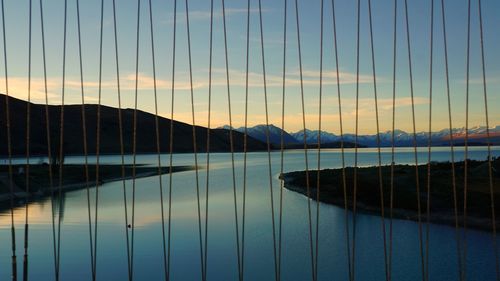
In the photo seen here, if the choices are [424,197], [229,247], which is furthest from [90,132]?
[229,247]

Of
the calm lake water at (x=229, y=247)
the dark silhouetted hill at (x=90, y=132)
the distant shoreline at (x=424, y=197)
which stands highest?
the dark silhouetted hill at (x=90, y=132)

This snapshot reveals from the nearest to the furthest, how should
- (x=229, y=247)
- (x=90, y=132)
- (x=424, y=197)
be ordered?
1. (x=229, y=247)
2. (x=424, y=197)
3. (x=90, y=132)

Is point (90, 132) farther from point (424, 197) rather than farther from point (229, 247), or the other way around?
point (229, 247)

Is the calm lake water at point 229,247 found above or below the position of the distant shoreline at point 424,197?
below

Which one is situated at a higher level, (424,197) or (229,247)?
(424,197)

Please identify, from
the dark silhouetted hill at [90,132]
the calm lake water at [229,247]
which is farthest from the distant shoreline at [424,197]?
the dark silhouetted hill at [90,132]

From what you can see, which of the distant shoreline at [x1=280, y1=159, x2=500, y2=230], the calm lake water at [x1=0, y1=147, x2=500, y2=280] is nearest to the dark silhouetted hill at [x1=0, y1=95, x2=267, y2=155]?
the distant shoreline at [x1=280, y1=159, x2=500, y2=230]

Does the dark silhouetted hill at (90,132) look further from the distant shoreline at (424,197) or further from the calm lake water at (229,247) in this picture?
the calm lake water at (229,247)

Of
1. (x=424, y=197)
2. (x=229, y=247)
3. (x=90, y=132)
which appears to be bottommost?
(x=229, y=247)

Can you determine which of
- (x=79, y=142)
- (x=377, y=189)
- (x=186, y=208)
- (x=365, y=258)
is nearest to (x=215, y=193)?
(x=186, y=208)

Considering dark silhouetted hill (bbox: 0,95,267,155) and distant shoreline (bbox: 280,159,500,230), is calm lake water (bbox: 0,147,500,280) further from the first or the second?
dark silhouetted hill (bbox: 0,95,267,155)

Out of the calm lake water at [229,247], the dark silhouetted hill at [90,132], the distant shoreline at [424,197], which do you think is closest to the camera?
the calm lake water at [229,247]

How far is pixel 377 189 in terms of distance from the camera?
29891 mm

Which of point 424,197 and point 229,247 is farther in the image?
point 424,197
